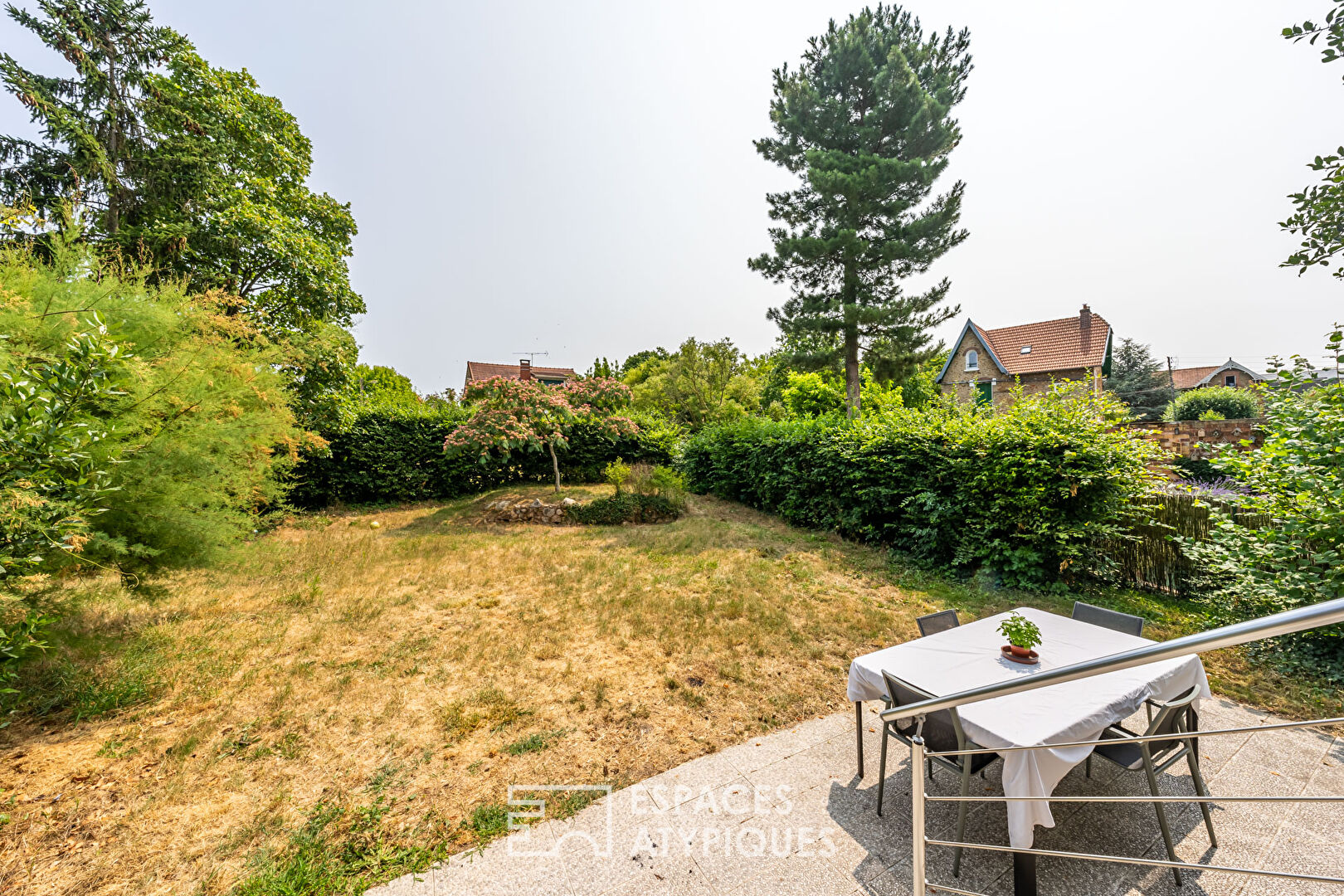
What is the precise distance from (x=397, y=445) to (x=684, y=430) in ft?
28.8

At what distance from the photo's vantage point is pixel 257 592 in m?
6.11

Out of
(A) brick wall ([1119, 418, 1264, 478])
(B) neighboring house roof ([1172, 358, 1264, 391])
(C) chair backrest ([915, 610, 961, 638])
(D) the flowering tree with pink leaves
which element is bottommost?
(C) chair backrest ([915, 610, 961, 638])

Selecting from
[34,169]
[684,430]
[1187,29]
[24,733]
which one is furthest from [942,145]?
→ [34,169]

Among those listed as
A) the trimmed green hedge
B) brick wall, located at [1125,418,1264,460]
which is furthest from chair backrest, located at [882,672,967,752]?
the trimmed green hedge

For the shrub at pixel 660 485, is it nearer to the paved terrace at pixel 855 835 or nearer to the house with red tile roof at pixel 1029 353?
the paved terrace at pixel 855 835

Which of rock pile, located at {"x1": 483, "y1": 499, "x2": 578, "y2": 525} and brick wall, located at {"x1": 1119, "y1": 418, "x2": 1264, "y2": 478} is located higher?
brick wall, located at {"x1": 1119, "y1": 418, "x2": 1264, "y2": 478}

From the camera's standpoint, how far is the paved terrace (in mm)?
2266

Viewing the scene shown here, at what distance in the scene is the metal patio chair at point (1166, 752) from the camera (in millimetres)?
2225

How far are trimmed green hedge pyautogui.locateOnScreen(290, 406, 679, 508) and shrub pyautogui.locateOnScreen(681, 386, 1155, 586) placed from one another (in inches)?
312

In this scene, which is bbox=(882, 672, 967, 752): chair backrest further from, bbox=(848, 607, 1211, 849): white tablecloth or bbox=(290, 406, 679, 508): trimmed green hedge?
bbox=(290, 406, 679, 508): trimmed green hedge

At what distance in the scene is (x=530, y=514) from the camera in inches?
420

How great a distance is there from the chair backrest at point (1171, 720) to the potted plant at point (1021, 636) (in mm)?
526

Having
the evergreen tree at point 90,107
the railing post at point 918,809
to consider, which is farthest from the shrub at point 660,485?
the evergreen tree at point 90,107

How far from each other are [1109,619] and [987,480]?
288 centimetres
